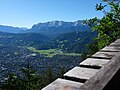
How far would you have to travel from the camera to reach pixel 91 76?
8.87ft

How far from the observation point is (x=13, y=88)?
57.0m

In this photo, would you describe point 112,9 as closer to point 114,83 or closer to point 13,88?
point 114,83

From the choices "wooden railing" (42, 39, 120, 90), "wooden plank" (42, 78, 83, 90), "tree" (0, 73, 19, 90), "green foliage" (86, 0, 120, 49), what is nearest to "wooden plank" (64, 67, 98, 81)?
"wooden railing" (42, 39, 120, 90)

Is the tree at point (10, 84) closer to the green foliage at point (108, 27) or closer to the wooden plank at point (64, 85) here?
the green foliage at point (108, 27)

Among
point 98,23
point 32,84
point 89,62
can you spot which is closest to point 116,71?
point 89,62

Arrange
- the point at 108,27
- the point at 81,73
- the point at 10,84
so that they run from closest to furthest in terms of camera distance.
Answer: the point at 81,73
the point at 108,27
the point at 10,84

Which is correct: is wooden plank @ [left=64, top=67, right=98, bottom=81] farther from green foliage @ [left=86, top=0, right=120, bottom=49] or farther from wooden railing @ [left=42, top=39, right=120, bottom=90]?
green foliage @ [left=86, top=0, right=120, bottom=49]

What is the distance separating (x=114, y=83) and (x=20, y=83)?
61.7 meters

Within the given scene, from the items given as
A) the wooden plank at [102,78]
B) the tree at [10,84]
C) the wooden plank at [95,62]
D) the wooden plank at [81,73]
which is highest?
the wooden plank at [102,78]

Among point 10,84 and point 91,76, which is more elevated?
point 91,76

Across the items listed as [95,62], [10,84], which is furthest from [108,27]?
[10,84]

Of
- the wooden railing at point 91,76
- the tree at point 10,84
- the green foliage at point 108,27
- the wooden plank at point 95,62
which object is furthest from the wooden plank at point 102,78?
the tree at point 10,84

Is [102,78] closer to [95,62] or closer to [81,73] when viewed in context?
[81,73]

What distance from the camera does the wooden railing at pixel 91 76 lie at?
6.58 ft
